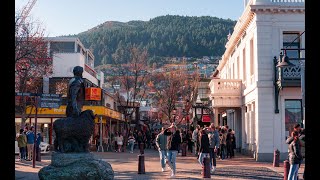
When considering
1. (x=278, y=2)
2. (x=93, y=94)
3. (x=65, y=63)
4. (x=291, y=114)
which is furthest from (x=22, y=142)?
(x=65, y=63)

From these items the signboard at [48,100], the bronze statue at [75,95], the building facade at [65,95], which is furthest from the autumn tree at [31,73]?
the bronze statue at [75,95]

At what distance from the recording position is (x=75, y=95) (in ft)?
37.4

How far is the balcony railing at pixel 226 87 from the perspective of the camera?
30.8 m

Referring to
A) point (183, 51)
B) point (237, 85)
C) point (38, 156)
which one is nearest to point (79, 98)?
point (38, 156)

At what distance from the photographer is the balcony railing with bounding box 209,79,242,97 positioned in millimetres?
30797

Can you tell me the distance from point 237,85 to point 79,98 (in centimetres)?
2121

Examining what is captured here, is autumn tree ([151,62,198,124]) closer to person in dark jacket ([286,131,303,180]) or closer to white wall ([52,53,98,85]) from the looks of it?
white wall ([52,53,98,85])

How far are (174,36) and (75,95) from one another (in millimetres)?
143157

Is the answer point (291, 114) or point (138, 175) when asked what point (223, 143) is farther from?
Answer: point (138, 175)

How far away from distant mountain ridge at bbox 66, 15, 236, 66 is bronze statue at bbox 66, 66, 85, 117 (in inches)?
4890

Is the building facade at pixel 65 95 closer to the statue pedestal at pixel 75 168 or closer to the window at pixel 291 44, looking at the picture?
the window at pixel 291 44

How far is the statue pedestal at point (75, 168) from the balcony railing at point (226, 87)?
67.6ft

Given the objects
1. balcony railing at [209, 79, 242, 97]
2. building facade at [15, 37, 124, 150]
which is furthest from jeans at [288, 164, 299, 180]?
balcony railing at [209, 79, 242, 97]
